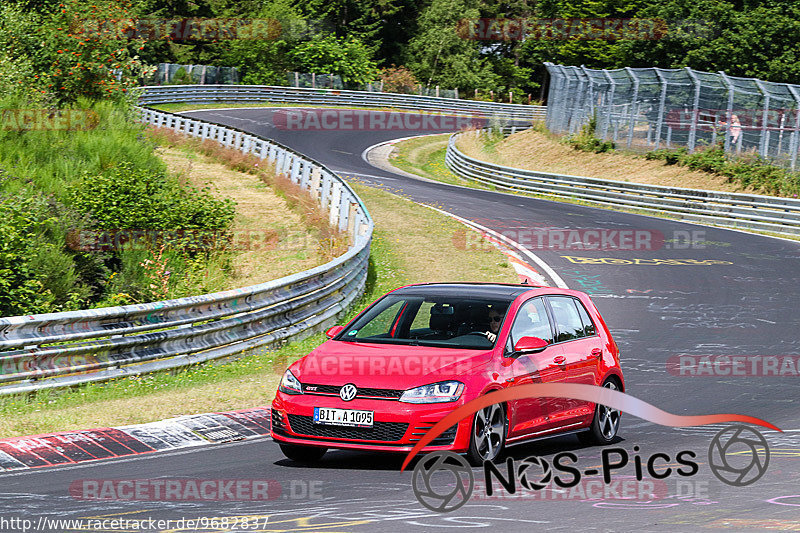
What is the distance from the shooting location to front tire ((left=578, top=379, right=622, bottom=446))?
9.95 m

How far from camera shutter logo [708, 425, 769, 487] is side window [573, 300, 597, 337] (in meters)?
1.53

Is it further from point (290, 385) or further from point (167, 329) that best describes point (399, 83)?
point (290, 385)

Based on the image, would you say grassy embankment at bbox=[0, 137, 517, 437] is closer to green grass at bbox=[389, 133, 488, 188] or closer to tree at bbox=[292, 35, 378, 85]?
green grass at bbox=[389, 133, 488, 188]

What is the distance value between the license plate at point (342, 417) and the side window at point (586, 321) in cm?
293

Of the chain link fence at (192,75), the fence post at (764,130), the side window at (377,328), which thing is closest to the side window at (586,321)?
the side window at (377,328)

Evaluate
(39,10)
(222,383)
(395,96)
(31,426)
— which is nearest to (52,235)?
(222,383)

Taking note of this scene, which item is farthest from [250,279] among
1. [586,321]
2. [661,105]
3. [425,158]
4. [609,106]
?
[425,158]

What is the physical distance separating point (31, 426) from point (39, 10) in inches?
1540

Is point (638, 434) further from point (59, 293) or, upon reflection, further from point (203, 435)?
point (59, 293)

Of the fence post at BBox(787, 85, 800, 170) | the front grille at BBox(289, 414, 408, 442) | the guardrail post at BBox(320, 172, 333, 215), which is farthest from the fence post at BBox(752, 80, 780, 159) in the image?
the front grille at BBox(289, 414, 408, 442)

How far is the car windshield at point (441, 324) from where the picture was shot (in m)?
9.23

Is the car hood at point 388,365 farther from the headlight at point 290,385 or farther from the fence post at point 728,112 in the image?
the fence post at point 728,112

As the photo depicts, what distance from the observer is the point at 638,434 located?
413 inches

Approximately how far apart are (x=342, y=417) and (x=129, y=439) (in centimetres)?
239
